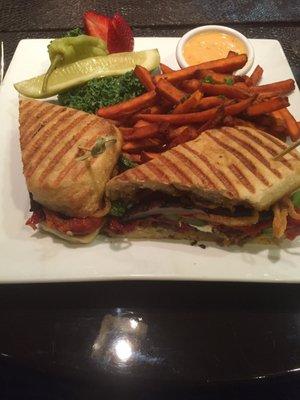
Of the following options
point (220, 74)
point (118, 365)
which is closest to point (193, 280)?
point (118, 365)

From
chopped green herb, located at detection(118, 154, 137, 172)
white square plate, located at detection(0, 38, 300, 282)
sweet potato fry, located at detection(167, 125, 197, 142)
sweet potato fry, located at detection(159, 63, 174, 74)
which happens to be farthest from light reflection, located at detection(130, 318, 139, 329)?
sweet potato fry, located at detection(159, 63, 174, 74)

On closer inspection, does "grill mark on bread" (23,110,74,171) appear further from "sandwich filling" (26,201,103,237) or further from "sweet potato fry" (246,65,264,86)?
"sweet potato fry" (246,65,264,86)

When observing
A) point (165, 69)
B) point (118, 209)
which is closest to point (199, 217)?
point (118, 209)

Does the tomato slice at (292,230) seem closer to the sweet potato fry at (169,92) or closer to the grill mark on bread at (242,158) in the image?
the grill mark on bread at (242,158)

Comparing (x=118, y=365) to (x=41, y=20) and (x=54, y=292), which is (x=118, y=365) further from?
(x=41, y=20)

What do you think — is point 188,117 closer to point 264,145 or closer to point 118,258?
point 264,145

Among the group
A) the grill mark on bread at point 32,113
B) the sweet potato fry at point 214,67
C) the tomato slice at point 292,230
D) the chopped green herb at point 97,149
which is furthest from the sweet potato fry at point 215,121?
the grill mark on bread at point 32,113
